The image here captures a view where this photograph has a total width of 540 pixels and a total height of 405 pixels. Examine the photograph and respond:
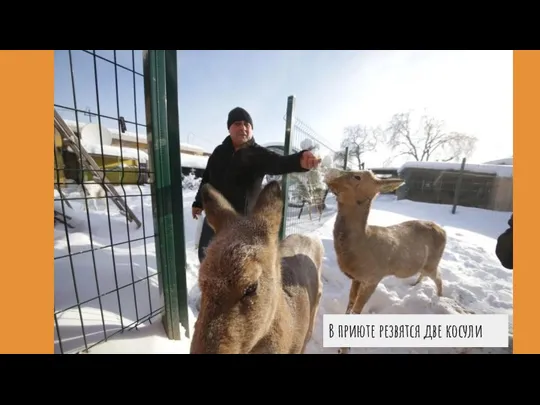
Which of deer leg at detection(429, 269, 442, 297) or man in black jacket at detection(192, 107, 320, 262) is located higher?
→ man in black jacket at detection(192, 107, 320, 262)

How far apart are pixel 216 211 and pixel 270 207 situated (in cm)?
29

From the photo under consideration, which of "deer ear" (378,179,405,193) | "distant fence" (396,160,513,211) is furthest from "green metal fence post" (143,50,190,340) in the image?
"distant fence" (396,160,513,211)

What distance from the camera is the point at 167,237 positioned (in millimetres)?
1664

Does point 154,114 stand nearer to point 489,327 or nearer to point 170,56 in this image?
point 170,56

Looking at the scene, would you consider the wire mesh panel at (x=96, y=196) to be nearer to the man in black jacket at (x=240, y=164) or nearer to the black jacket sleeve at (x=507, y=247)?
the man in black jacket at (x=240, y=164)

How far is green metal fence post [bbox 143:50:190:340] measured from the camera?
1.49 m

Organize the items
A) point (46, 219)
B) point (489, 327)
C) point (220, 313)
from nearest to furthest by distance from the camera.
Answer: point (220, 313) → point (46, 219) → point (489, 327)

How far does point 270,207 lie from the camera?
3.54 ft

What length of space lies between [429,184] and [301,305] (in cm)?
540

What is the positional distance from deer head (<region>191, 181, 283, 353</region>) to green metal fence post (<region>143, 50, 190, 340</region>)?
0.84m

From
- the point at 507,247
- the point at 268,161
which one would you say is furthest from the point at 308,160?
the point at 507,247

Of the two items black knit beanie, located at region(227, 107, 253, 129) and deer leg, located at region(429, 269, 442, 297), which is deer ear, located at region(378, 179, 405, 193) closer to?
black knit beanie, located at region(227, 107, 253, 129)
